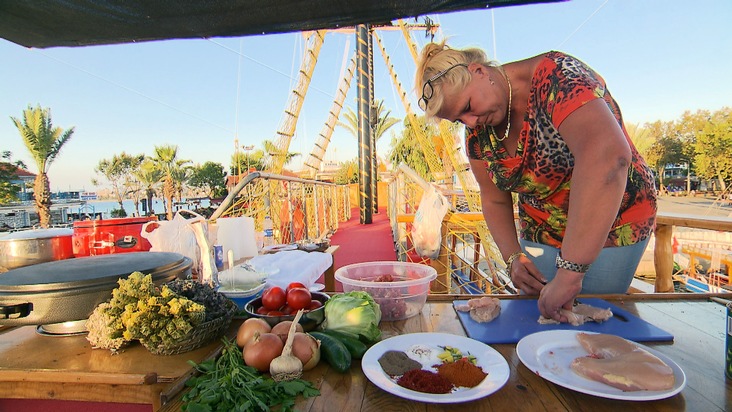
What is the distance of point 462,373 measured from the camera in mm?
792

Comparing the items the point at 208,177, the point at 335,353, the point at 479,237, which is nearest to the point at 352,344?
the point at 335,353

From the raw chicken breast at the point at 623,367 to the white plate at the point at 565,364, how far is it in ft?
0.04

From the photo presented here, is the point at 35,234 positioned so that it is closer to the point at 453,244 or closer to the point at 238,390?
the point at 238,390

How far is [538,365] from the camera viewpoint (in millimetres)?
859

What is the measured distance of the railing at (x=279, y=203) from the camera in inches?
153

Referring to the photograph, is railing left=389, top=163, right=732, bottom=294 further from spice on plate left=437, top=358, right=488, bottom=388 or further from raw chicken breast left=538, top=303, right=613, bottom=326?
spice on plate left=437, top=358, right=488, bottom=388

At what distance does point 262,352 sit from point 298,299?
347 mm

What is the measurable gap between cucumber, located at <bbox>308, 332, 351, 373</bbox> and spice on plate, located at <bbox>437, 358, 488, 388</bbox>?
22 cm

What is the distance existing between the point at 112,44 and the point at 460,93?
177 centimetres

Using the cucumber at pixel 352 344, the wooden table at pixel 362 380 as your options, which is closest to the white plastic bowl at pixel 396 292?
the wooden table at pixel 362 380

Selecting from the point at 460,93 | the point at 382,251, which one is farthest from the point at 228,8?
the point at 382,251

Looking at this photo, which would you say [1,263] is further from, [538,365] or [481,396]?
[538,365]

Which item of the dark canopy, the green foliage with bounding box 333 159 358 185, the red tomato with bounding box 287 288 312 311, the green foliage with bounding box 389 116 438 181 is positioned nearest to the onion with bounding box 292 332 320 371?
the red tomato with bounding box 287 288 312 311

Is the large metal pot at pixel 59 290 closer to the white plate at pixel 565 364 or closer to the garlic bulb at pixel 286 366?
Result: the garlic bulb at pixel 286 366
